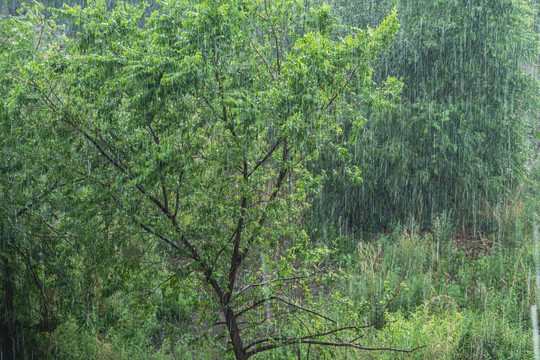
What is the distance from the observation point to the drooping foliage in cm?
1177

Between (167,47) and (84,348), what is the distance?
19.9 ft

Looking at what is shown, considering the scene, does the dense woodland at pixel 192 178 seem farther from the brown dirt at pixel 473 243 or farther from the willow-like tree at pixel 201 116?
the brown dirt at pixel 473 243

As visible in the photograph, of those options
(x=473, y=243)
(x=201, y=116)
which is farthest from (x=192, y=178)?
(x=473, y=243)

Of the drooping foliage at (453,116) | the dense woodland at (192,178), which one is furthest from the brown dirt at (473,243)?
the dense woodland at (192,178)

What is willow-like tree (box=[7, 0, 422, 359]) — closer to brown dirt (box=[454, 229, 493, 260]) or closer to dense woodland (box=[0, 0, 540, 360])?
dense woodland (box=[0, 0, 540, 360])

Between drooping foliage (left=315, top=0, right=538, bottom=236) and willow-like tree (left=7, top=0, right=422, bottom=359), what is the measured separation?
7253 mm

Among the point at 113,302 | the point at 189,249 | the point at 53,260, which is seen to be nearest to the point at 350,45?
the point at 189,249

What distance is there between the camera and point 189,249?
15.5ft

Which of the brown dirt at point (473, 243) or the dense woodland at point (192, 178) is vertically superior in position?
the dense woodland at point (192, 178)

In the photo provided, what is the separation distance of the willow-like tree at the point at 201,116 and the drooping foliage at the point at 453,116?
23.8 ft

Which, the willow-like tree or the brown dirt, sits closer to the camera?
the willow-like tree

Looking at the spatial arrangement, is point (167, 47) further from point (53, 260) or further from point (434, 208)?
point (434, 208)

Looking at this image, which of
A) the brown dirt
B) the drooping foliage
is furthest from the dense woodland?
the drooping foliage

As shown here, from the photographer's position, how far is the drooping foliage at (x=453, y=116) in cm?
1177
